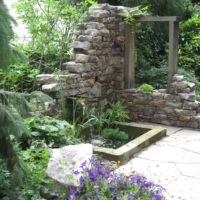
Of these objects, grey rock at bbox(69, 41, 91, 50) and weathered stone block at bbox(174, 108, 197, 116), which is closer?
grey rock at bbox(69, 41, 91, 50)

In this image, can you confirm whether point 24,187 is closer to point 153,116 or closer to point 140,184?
point 140,184

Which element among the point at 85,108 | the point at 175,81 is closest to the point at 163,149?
the point at 85,108

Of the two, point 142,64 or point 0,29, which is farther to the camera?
point 142,64

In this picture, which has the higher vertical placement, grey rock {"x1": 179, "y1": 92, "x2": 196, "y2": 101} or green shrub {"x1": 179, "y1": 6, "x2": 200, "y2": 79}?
green shrub {"x1": 179, "y1": 6, "x2": 200, "y2": 79}

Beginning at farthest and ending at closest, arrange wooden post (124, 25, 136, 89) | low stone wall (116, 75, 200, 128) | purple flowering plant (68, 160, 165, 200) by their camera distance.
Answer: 1. wooden post (124, 25, 136, 89)
2. low stone wall (116, 75, 200, 128)
3. purple flowering plant (68, 160, 165, 200)

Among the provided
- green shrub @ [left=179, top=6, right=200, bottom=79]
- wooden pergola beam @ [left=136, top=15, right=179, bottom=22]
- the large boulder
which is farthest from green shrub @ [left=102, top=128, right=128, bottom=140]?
green shrub @ [left=179, top=6, right=200, bottom=79]

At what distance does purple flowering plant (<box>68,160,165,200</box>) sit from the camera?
10.9 feet

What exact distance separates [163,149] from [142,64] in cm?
323

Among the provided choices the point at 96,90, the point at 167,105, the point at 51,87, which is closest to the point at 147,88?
the point at 167,105

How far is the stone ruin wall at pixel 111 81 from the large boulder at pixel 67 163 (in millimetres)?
2314

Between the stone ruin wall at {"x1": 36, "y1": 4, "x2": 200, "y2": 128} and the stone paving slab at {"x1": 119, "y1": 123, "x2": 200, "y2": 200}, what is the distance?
0.72 meters

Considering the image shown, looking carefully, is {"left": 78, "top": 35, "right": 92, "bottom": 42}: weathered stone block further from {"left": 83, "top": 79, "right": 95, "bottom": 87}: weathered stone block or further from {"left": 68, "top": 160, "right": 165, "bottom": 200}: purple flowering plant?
{"left": 68, "top": 160, "right": 165, "bottom": 200}: purple flowering plant

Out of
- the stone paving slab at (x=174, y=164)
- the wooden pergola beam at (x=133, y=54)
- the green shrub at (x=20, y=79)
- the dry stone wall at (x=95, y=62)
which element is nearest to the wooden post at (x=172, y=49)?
the wooden pergola beam at (x=133, y=54)

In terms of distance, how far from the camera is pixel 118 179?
3590 mm
